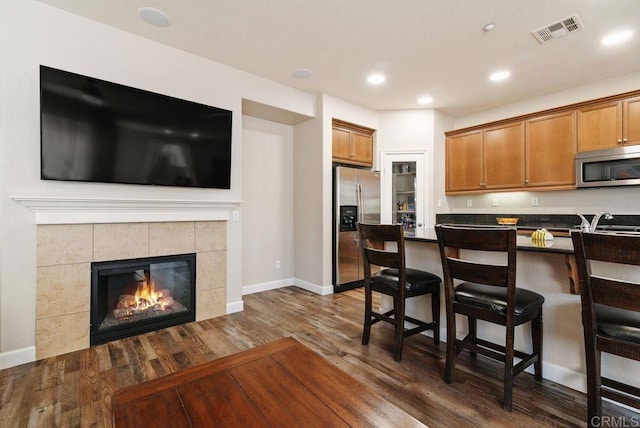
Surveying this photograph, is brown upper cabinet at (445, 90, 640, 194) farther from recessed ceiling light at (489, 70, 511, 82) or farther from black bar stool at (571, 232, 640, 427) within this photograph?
black bar stool at (571, 232, 640, 427)

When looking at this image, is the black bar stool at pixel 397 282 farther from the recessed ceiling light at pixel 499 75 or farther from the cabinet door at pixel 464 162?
the cabinet door at pixel 464 162

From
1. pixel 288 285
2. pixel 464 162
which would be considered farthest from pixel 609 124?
pixel 288 285

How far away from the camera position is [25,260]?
2338mm

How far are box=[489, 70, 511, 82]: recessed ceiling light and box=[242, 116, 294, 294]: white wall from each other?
2823mm

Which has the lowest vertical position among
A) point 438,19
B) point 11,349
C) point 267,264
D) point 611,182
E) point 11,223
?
point 11,349

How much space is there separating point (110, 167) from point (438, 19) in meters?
3.16

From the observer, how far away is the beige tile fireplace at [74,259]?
A: 240 centimetres

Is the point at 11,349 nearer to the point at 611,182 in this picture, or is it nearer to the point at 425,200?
the point at 425,200

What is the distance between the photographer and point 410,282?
93.2 inches

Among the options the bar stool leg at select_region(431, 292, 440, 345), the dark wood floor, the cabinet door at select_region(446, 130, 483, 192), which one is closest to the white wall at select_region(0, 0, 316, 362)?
the dark wood floor

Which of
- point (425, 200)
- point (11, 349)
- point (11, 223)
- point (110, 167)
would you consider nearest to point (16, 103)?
point (110, 167)

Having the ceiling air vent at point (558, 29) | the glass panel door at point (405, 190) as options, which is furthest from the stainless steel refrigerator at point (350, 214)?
the ceiling air vent at point (558, 29)

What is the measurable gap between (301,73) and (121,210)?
2485 millimetres

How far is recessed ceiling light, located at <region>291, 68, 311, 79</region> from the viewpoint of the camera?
355cm
